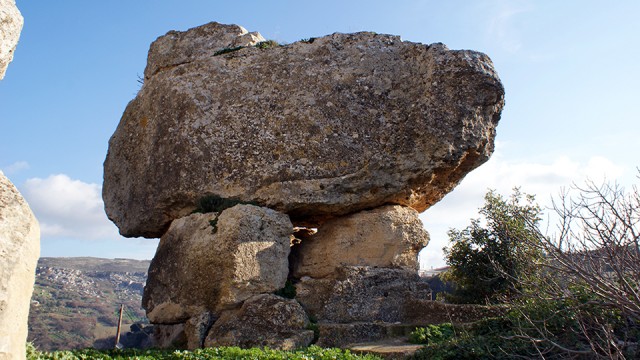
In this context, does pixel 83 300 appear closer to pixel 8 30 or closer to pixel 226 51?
pixel 226 51

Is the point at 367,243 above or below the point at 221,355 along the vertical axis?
above

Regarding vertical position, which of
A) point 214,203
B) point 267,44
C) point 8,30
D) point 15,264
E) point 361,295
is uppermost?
point 267,44

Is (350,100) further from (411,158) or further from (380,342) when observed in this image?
(380,342)

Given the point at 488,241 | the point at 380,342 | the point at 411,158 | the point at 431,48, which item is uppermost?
the point at 431,48

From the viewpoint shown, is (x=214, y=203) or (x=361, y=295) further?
(x=214, y=203)

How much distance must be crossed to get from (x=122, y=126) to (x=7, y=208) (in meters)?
11.7

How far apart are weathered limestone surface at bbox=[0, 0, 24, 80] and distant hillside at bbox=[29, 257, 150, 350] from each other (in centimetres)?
3920

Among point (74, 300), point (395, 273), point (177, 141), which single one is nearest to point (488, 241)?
point (395, 273)

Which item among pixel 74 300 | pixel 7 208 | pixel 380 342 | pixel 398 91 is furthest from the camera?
pixel 74 300

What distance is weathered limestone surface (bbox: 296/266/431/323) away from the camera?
11.6 m

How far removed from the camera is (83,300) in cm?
7400

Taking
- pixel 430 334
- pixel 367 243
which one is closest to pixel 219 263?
pixel 367 243

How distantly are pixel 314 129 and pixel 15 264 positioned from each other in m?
9.85

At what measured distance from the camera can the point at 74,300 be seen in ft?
237
